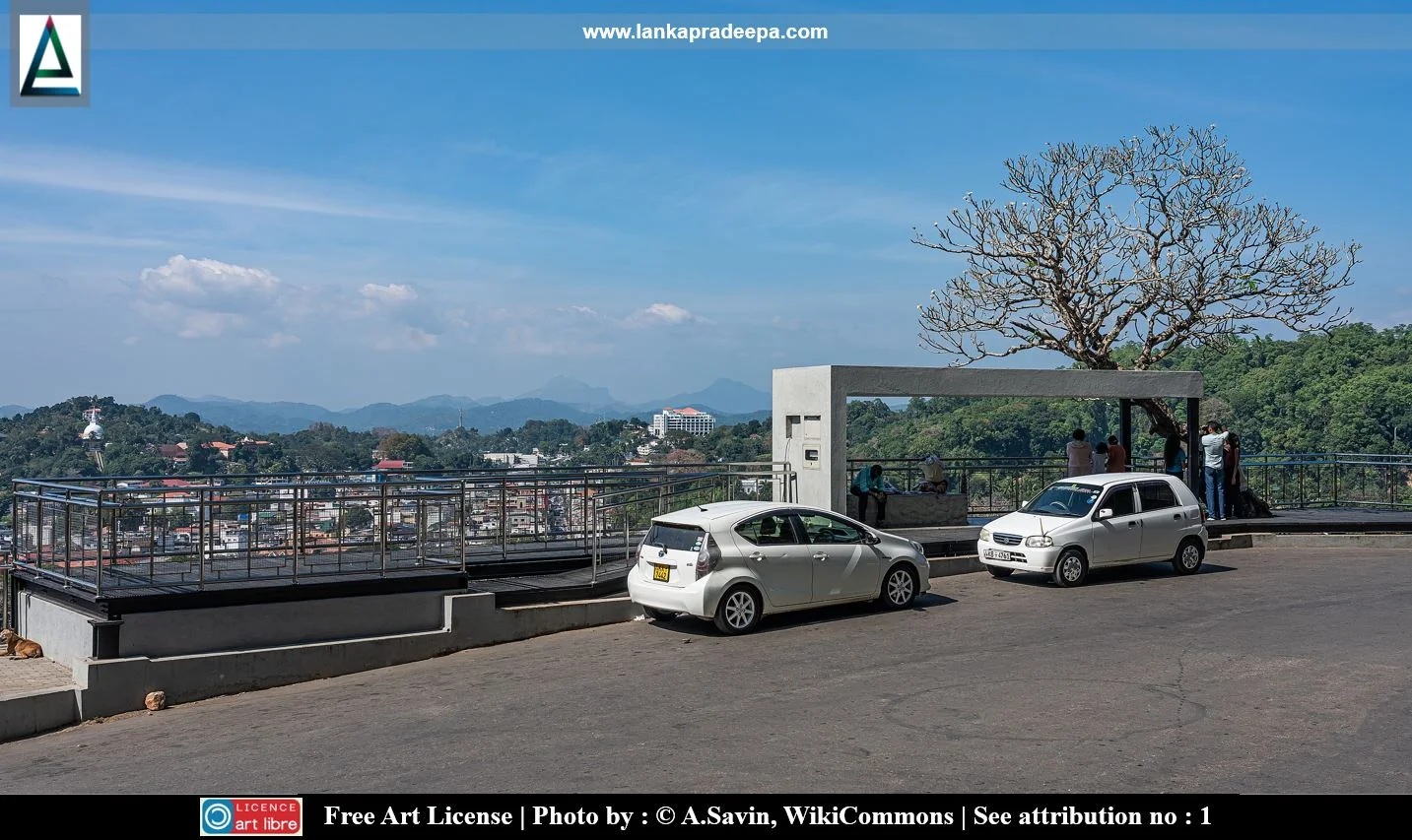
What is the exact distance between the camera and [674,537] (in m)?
13.2

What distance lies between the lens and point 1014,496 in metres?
22.9

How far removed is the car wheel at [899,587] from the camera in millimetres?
14438

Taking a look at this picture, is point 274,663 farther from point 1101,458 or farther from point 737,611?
point 1101,458

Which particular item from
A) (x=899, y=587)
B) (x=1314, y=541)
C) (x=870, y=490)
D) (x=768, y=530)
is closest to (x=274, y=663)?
(x=768, y=530)

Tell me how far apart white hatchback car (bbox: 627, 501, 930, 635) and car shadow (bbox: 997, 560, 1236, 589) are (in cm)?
347

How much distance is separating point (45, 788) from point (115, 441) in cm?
2073

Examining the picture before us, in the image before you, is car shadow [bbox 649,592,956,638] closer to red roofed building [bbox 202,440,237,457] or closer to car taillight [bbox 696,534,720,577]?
car taillight [bbox 696,534,720,577]

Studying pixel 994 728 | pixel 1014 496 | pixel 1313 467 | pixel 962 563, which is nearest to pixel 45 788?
pixel 994 728

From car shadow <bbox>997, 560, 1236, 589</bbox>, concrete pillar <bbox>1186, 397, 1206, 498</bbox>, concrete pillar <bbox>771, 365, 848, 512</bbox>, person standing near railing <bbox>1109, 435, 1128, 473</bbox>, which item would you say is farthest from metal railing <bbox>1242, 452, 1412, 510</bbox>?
concrete pillar <bbox>771, 365, 848, 512</bbox>

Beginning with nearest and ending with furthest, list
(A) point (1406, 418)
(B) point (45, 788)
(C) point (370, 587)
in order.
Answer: (B) point (45, 788), (C) point (370, 587), (A) point (1406, 418)

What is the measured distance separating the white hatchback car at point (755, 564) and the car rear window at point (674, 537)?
0.01 meters

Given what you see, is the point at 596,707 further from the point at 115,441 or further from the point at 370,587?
the point at 115,441

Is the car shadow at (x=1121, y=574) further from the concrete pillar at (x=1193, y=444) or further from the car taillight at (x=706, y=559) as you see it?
the car taillight at (x=706, y=559)
